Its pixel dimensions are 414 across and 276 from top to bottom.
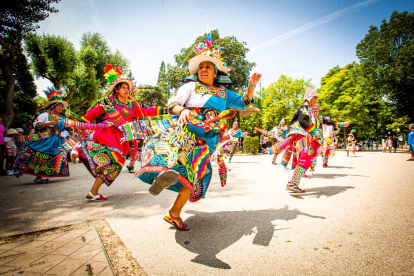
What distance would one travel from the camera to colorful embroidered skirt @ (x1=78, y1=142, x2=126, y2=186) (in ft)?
13.1

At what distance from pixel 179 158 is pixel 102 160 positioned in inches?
89.2

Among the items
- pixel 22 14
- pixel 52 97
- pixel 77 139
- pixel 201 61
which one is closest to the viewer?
pixel 201 61

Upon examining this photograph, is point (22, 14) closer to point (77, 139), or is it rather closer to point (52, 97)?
point (52, 97)

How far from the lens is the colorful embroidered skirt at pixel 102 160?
399 centimetres

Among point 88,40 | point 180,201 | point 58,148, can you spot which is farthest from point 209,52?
point 88,40

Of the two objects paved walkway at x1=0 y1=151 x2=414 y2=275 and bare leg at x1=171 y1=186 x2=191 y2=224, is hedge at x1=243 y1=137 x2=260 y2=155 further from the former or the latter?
bare leg at x1=171 y1=186 x2=191 y2=224

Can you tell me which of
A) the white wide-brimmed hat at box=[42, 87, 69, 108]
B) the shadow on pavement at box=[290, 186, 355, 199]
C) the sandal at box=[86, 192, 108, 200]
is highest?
the white wide-brimmed hat at box=[42, 87, 69, 108]

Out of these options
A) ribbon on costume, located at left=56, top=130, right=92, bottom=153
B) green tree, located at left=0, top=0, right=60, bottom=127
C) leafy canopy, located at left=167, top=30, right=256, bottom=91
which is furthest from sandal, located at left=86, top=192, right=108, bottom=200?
leafy canopy, located at left=167, top=30, right=256, bottom=91

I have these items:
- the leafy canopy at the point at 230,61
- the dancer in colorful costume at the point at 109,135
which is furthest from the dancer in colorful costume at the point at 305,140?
the leafy canopy at the point at 230,61

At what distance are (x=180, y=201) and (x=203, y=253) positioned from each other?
2.27ft

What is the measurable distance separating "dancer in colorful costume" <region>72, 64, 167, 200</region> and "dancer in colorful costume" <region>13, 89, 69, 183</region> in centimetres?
239

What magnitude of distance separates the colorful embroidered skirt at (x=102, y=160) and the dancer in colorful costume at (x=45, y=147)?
239 centimetres

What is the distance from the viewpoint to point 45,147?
585 cm

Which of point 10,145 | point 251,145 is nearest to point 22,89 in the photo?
point 10,145
